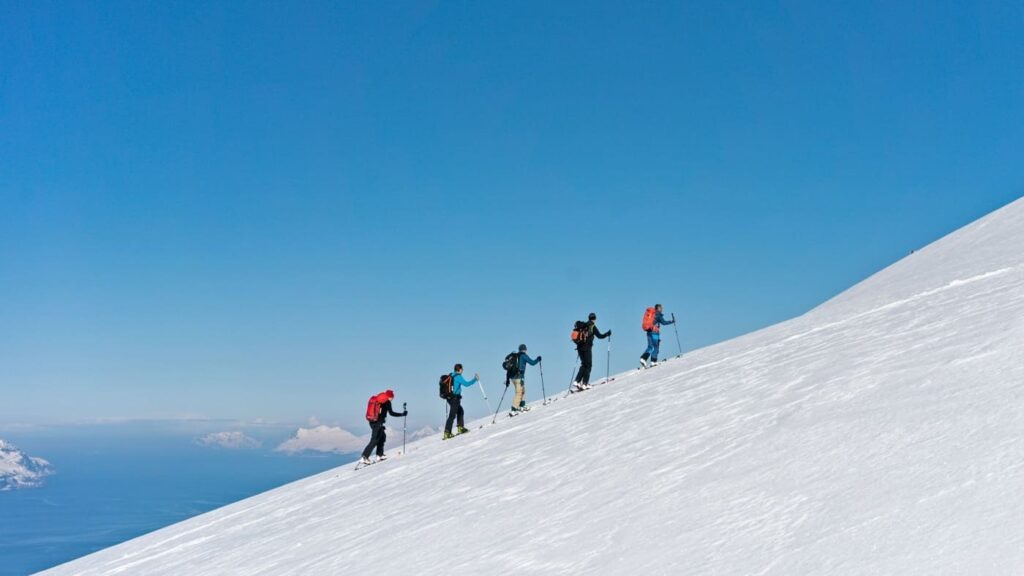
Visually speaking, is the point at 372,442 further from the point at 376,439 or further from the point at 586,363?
the point at 586,363

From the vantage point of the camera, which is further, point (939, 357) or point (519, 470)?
point (519, 470)

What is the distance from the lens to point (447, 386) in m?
18.6

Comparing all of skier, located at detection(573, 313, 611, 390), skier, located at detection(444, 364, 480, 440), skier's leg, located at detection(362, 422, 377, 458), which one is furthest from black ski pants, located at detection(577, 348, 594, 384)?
skier's leg, located at detection(362, 422, 377, 458)

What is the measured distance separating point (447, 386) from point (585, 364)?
404cm

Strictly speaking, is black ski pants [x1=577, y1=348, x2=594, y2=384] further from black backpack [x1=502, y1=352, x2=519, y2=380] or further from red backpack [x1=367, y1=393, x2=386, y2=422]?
red backpack [x1=367, y1=393, x2=386, y2=422]

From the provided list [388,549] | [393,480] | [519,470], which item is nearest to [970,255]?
→ [519,470]

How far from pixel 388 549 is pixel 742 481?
4.92 metres

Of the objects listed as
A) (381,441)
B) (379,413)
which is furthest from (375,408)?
(381,441)

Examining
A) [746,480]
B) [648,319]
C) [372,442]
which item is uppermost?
[648,319]

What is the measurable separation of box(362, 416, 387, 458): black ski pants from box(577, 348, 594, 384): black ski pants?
19.1 ft

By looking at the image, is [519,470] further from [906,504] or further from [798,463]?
[906,504]

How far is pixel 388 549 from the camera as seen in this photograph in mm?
9297

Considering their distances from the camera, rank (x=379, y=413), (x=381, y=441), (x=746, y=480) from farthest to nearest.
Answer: (x=381, y=441) → (x=379, y=413) → (x=746, y=480)

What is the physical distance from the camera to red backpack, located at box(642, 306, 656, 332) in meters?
20.0
